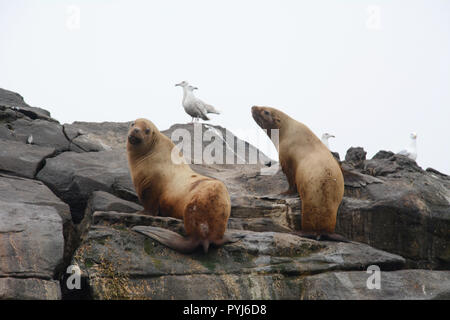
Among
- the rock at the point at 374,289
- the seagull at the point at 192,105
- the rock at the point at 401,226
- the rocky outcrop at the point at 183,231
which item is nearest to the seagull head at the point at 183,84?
the seagull at the point at 192,105

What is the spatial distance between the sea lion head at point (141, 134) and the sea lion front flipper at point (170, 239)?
1.44 meters

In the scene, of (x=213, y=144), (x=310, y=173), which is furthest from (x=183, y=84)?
(x=310, y=173)

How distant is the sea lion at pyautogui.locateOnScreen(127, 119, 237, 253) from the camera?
6.08 meters

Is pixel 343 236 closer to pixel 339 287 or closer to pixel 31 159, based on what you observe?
pixel 339 287

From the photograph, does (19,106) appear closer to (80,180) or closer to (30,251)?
(80,180)

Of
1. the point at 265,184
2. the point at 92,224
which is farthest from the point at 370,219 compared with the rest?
the point at 92,224

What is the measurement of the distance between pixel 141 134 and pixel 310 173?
228cm

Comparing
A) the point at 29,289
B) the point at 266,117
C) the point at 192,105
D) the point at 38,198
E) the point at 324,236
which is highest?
the point at 192,105

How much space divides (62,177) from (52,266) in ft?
10.00

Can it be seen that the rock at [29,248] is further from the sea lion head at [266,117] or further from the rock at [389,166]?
the rock at [389,166]

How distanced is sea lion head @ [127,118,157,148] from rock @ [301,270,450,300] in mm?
2757

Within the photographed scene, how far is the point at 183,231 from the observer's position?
638cm

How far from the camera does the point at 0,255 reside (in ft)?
17.6

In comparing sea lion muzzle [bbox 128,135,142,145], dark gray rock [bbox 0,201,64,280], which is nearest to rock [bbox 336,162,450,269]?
sea lion muzzle [bbox 128,135,142,145]
